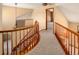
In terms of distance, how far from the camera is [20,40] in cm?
180

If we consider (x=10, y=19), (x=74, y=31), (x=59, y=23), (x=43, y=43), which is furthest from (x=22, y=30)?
(x=74, y=31)

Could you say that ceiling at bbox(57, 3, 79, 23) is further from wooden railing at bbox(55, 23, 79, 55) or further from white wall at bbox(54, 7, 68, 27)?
wooden railing at bbox(55, 23, 79, 55)

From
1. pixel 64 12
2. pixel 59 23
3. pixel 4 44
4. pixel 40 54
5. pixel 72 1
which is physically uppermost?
pixel 72 1

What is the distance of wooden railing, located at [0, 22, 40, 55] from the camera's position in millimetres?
1777

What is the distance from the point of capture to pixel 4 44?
5.84ft

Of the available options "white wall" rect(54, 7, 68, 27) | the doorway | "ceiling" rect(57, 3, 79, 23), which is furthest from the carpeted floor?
"ceiling" rect(57, 3, 79, 23)

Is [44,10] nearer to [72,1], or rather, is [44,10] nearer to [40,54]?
[72,1]

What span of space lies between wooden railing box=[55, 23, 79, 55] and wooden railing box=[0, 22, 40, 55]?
31 centimetres

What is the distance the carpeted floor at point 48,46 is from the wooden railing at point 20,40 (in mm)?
72

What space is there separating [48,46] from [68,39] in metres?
0.29

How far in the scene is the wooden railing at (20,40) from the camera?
1.78 meters

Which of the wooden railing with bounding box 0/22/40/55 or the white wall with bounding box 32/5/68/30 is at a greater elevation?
the white wall with bounding box 32/5/68/30

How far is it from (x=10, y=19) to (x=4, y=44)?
1.16 ft

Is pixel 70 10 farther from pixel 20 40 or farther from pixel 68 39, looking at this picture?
pixel 20 40
